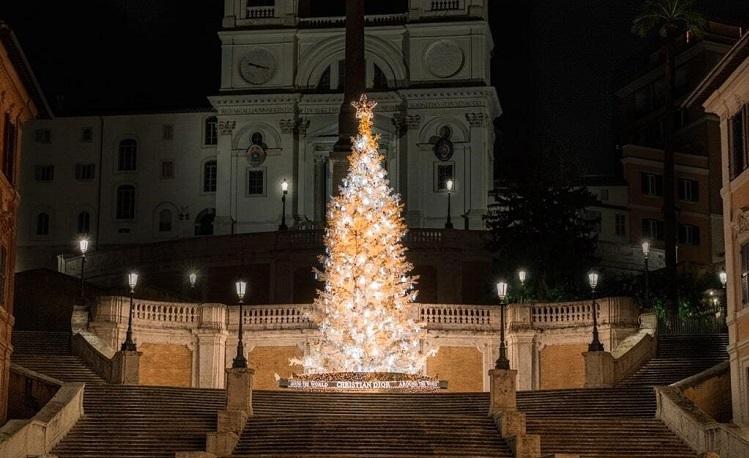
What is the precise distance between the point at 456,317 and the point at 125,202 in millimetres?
44280

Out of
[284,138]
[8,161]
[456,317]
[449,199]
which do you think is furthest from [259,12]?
[8,161]

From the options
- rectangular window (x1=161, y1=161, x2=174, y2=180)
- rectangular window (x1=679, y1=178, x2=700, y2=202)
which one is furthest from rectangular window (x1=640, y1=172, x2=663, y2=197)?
rectangular window (x1=161, y1=161, x2=174, y2=180)

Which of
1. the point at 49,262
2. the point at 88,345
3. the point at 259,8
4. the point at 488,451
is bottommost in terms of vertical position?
the point at 488,451

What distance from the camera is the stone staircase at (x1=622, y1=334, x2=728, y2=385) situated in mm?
49906

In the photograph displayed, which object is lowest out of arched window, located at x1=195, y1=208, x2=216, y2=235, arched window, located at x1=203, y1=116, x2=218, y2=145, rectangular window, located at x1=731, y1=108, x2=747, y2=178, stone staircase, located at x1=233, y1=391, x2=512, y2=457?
stone staircase, located at x1=233, y1=391, x2=512, y2=457

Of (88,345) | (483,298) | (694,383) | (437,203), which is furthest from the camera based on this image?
(437,203)

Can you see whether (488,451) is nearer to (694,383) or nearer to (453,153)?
(694,383)

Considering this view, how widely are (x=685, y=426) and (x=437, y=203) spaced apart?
5154 cm

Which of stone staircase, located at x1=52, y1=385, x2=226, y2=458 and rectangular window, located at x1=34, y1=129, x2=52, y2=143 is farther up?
rectangular window, located at x1=34, y1=129, x2=52, y2=143

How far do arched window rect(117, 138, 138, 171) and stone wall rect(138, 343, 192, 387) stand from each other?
42542mm

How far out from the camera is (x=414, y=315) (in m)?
53.6

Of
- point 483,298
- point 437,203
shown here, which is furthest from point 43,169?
point 483,298

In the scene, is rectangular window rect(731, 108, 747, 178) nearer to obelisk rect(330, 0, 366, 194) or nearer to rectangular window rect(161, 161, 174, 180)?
obelisk rect(330, 0, 366, 194)

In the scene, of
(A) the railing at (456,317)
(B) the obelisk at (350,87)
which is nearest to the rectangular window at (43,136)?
(B) the obelisk at (350,87)
